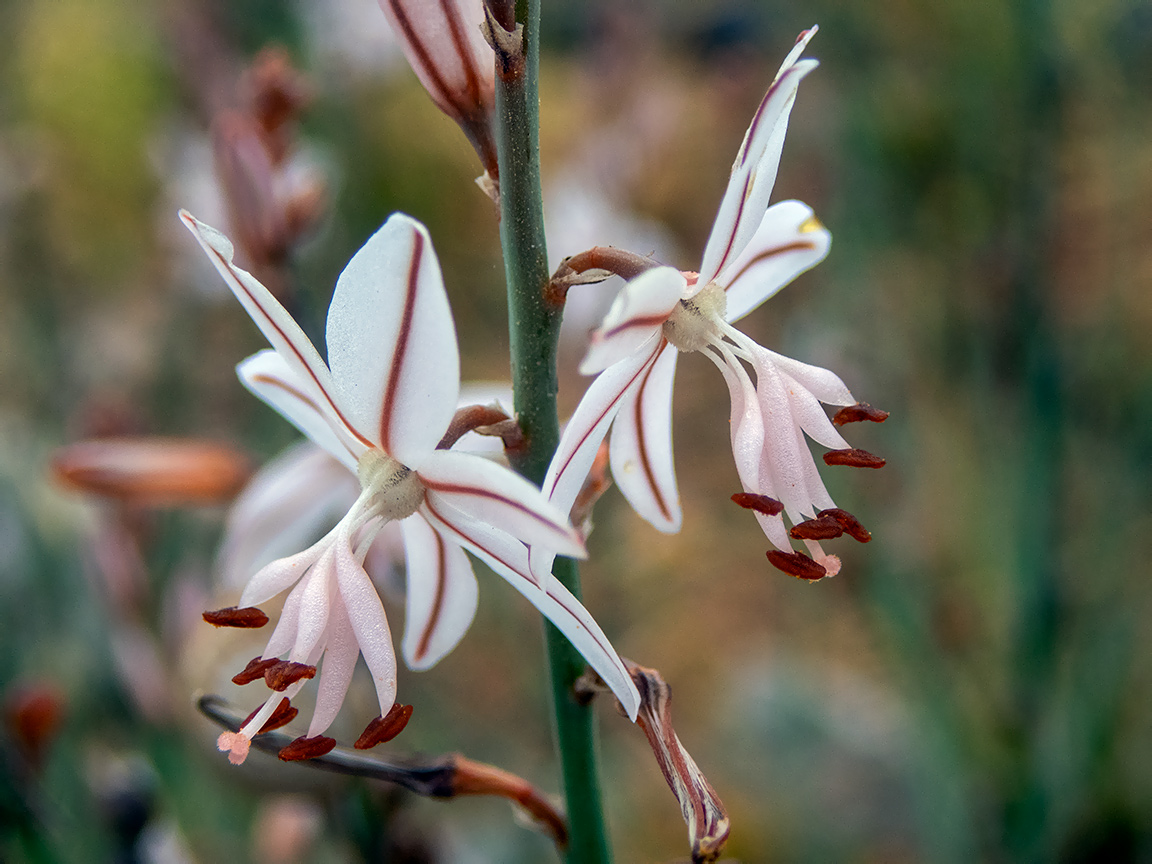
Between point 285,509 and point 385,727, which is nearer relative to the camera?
point 385,727

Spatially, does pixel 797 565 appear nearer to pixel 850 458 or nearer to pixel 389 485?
pixel 850 458

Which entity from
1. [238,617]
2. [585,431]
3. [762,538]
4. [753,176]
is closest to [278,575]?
[238,617]

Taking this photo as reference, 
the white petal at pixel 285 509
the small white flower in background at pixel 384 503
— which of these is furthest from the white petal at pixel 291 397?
the white petal at pixel 285 509

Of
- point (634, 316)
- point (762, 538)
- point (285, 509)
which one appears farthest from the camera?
point (762, 538)

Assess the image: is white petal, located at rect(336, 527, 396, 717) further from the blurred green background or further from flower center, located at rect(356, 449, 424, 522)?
the blurred green background

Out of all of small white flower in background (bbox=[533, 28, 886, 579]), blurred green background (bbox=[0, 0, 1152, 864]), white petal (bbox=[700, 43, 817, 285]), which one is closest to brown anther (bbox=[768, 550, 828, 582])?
small white flower in background (bbox=[533, 28, 886, 579])

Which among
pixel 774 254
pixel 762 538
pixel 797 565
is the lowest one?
pixel 762 538
